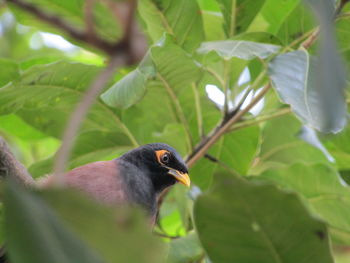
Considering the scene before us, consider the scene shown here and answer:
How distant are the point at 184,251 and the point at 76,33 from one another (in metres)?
2.29

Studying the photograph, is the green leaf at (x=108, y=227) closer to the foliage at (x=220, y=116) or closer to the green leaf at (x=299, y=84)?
the foliage at (x=220, y=116)

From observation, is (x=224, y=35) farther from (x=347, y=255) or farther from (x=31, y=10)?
(x=31, y=10)

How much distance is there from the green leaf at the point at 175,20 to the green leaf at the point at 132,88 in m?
0.58

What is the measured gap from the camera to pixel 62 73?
3.34m

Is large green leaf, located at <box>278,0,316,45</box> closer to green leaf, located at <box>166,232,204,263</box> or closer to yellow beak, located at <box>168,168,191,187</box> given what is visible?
yellow beak, located at <box>168,168,191,187</box>

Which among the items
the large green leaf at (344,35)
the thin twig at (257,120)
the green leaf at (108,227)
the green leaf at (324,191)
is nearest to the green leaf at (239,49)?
the large green leaf at (344,35)

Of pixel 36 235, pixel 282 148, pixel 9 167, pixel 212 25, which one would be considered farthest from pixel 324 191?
pixel 36 235

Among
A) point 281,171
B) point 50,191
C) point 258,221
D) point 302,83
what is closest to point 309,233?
point 258,221

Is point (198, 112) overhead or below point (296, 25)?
below

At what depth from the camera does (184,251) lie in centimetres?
311

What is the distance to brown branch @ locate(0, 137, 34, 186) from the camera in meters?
2.04

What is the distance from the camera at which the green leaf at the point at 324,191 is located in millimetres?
3514

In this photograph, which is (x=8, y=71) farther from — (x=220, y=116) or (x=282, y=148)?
(x=282, y=148)

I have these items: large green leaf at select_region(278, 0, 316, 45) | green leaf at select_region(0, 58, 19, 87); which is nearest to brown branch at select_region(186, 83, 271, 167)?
large green leaf at select_region(278, 0, 316, 45)
